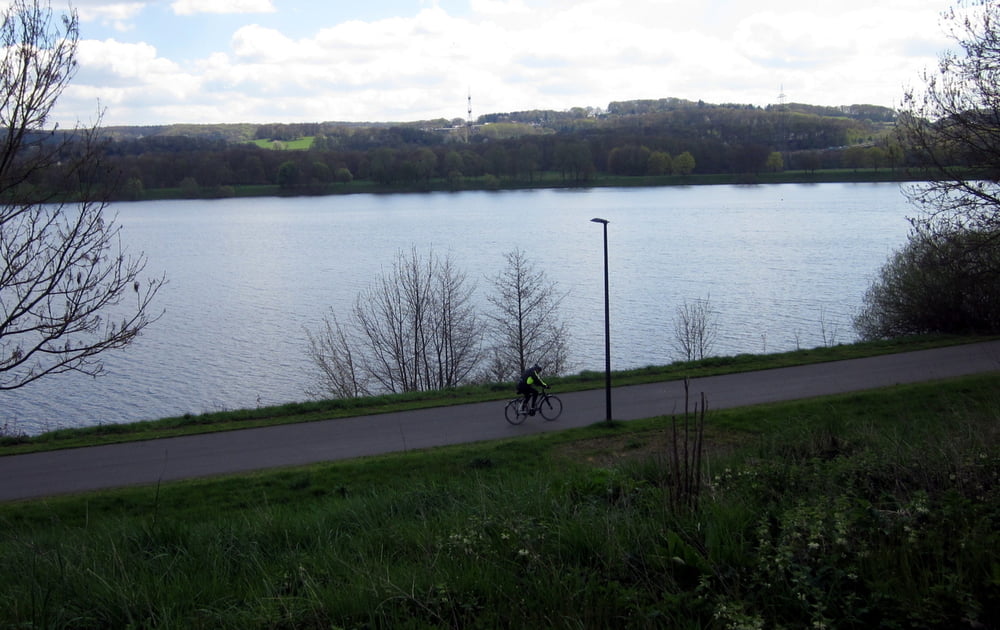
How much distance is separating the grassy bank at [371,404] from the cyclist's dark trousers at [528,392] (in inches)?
104

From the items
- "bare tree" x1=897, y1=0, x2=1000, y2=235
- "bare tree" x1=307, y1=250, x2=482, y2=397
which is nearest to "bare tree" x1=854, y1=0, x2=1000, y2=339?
"bare tree" x1=897, y1=0, x2=1000, y2=235

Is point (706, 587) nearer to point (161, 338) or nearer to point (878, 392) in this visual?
point (878, 392)

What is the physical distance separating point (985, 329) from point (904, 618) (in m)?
27.6

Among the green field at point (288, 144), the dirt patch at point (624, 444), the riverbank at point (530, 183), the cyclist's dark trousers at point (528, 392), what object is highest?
the green field at point (288, 144)

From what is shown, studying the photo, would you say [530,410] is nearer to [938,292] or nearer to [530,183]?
[938,292]

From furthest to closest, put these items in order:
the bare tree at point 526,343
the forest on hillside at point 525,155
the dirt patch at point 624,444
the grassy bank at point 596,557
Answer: the forest on hillside at point 525,155 < the bare tree at point 526,343 < the dirt patch at point 624,444 < the grassy bank at point 596,557

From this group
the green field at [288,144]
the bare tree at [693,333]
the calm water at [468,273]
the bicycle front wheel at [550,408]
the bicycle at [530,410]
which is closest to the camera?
the bicycle at [530,410]

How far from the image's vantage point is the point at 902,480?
6.06 metres

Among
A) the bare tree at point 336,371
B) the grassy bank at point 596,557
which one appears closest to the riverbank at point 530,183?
the bare tree at point 336,371

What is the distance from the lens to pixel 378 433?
16719mm

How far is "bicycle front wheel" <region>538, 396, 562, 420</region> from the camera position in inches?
685

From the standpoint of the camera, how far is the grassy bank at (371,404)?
17.1 meters


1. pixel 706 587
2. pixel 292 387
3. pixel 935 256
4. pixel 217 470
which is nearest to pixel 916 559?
pixel 706 587

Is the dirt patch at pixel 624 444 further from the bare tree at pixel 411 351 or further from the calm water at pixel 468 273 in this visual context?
the bare tree at pixel 411 351
